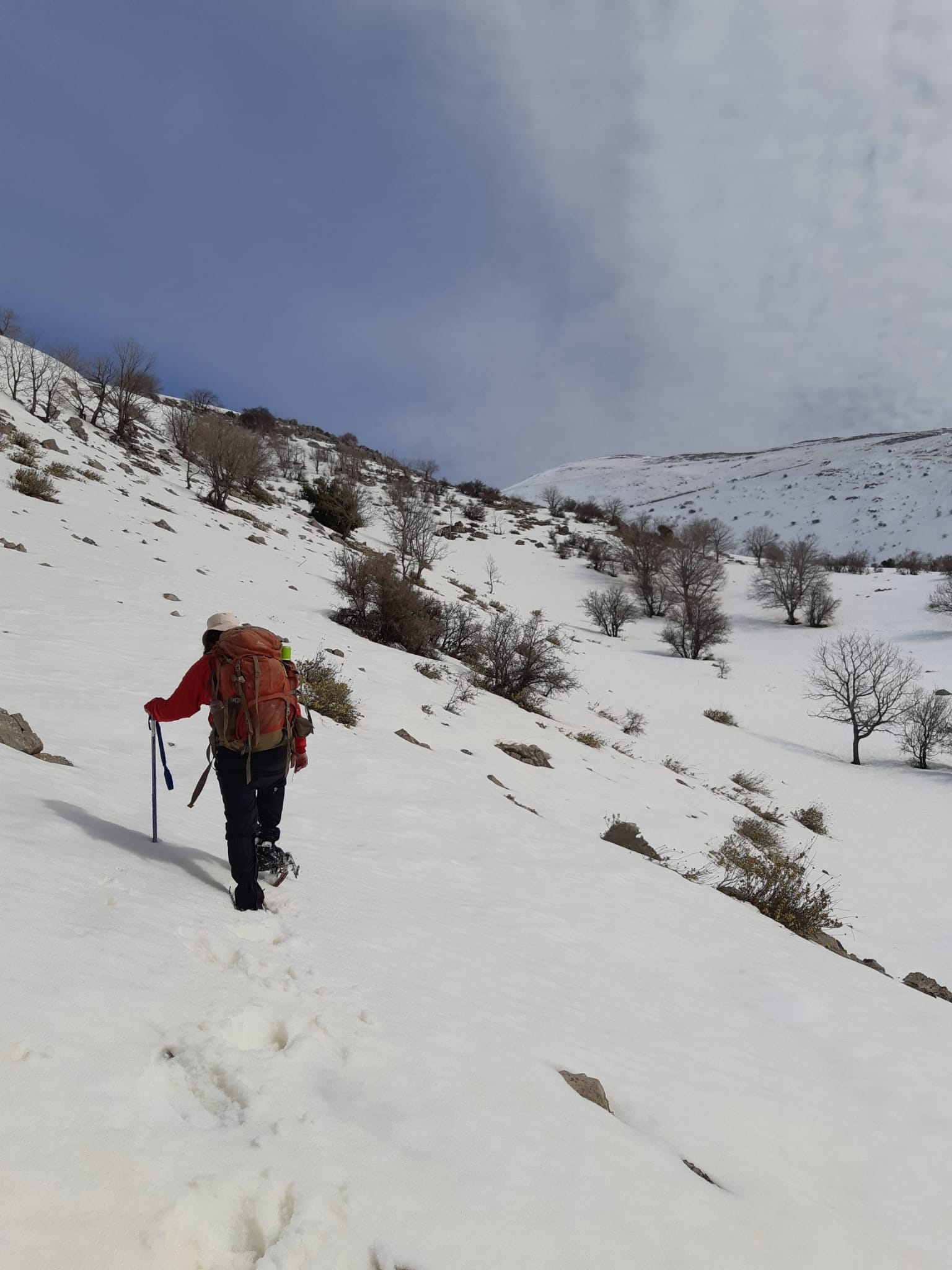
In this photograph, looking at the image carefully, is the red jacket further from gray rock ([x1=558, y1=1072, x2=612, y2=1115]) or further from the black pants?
gray rock ([x1=558, y1=1072, x2=612, y2=1115])

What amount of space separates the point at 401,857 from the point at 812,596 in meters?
37.6

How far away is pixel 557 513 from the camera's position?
217 feet

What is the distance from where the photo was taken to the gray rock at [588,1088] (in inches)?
99.1

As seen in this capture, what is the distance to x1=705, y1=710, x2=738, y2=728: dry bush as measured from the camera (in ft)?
72.0

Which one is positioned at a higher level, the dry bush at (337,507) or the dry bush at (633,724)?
the dry bush at (337,507)

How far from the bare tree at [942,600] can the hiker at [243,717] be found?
3997cm

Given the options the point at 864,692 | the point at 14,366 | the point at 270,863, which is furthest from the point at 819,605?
the point at 14,366

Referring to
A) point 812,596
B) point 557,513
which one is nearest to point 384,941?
point 812,596

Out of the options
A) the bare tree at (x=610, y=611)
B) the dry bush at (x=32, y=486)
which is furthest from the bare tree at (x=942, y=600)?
the dry bush at (x=32, y=486)

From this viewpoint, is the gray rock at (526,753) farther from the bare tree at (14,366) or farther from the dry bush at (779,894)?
the bare tree at (14,366)

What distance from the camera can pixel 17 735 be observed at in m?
4.49

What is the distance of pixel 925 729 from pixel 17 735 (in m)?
23.7

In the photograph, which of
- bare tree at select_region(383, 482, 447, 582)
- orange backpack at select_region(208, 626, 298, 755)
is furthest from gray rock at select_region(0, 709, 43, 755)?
bare tree at select_region(383, 482, 447, 582)

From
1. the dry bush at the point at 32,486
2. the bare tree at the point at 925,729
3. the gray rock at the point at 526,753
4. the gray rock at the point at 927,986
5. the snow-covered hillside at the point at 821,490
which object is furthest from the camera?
the snow-covered hillside at the point at 821,490
